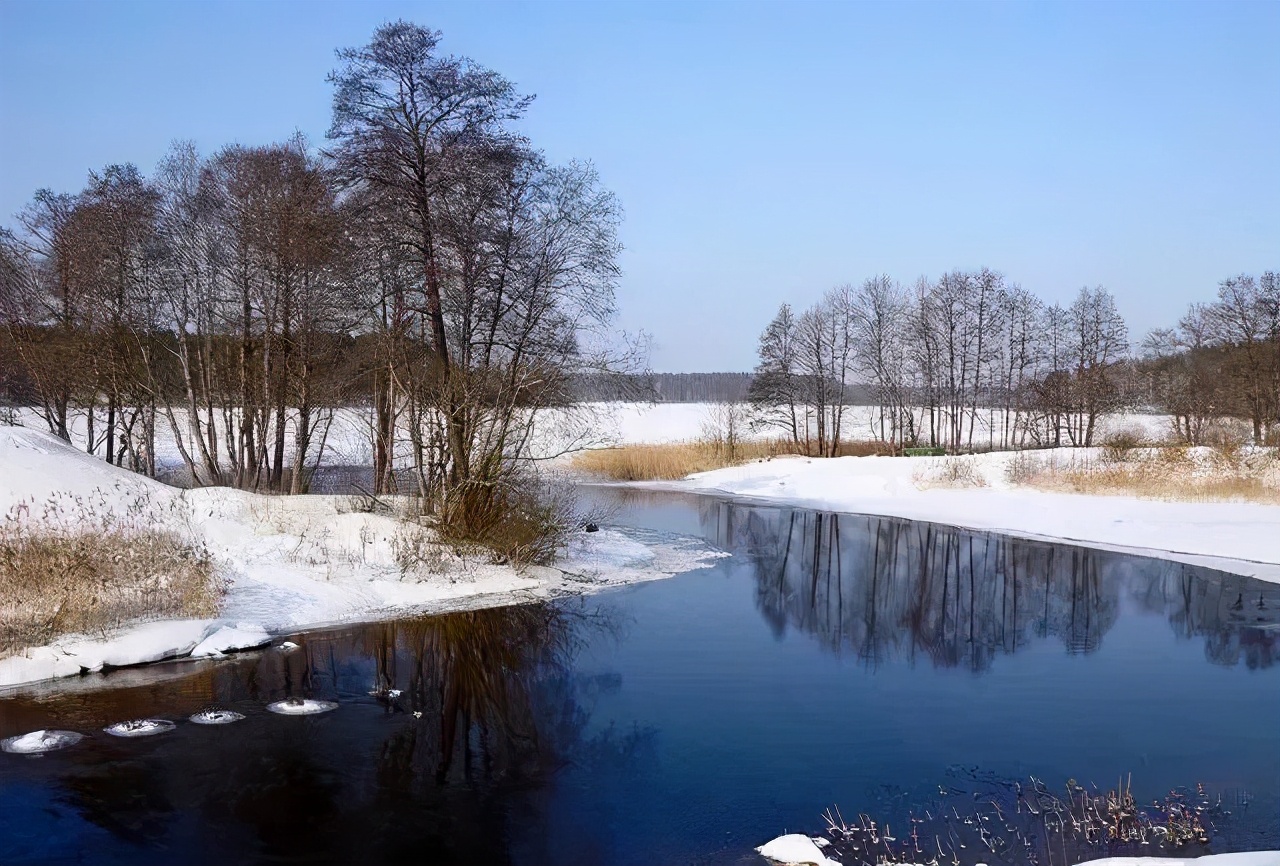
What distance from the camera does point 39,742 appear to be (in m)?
8.13

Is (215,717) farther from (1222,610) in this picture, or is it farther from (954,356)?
(954,356)

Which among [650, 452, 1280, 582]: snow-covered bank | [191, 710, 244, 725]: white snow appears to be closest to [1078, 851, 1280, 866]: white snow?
[191, 710, 244, 725]: white snow

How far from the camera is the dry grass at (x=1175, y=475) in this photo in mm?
24531

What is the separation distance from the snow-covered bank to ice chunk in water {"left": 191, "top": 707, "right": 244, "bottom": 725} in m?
16.1

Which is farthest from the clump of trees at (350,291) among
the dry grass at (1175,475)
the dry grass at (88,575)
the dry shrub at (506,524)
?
the dry grass at (1175,475)

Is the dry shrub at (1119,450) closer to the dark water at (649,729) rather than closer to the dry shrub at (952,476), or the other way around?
the dry shrub at (952,476)

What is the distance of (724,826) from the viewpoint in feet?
21.9

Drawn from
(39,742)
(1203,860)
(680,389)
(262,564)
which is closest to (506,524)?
(262,564)

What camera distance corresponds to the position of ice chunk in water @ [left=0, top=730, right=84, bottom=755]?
8.01 m

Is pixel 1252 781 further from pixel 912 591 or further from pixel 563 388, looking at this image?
pixel 563 388

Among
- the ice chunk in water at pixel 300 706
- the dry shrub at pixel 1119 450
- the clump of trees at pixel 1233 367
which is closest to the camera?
the ice chunk in water at pixel 300 706

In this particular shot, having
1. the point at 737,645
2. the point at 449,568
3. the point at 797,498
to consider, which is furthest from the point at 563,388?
the point at 797,498

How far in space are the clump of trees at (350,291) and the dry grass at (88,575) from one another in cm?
430

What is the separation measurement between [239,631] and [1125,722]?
9.89 m
